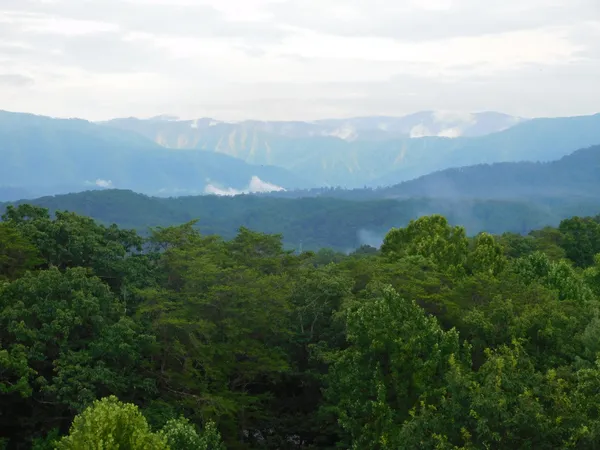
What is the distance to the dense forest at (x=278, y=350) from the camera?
18.3 metres

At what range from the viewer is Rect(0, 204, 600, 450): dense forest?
18.3 meters

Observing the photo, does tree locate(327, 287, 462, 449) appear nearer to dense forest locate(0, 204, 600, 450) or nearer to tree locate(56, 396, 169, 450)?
dense forest locate(0, 204, 600, 450)

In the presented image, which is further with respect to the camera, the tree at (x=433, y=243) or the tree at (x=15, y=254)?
the tree at (x=433, y=243)

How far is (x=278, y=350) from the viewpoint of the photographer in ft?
96.9

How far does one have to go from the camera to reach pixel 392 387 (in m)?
22.3

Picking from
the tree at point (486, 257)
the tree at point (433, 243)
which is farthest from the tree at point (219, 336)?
the tree at point (486, 257)

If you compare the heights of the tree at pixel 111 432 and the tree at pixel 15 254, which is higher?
the tree at pixel 15 254

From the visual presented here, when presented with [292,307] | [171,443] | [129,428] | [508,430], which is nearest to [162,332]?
[292,307]

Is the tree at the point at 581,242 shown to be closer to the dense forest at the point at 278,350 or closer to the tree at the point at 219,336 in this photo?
the dense forest at the point at 278,350

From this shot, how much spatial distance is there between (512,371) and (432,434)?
3139 mm

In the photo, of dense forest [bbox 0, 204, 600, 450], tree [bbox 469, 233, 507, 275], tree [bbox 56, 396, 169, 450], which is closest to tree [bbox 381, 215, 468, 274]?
tree [bbox 469, 233, 507, 275]

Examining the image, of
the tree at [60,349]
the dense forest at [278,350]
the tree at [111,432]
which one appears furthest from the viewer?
the tree at [60,349]

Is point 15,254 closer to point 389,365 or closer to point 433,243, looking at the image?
point 389,365

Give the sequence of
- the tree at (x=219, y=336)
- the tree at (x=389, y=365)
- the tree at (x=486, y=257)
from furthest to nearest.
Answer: the tree at (x=486, y=257) < the tree at (x=219, y=336) < the tree at (x=389, y=365)
